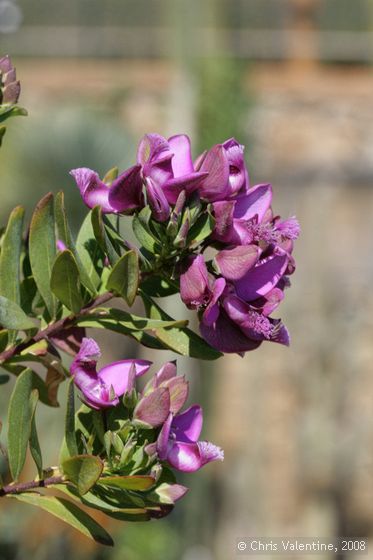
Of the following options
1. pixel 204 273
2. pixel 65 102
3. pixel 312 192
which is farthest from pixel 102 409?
pixel 65 102

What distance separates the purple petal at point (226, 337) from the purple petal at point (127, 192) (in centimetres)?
11

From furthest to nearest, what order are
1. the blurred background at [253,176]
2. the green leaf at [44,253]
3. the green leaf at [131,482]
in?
the blurred background at [253,176] → the green leaf at [44,253] → the green leaf at [131,482]

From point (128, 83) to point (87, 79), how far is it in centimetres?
40

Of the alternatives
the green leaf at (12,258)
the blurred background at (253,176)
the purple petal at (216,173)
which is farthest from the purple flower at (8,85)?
the blurred background at (253,176)

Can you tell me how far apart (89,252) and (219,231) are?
5.6 inches

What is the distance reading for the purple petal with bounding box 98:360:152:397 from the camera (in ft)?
2.45

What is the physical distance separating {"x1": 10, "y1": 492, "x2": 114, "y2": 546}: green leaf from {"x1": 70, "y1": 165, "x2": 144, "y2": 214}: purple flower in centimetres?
23

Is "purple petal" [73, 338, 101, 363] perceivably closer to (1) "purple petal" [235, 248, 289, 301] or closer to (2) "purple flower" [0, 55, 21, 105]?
(1) "purple petal" [235, 248, 289, 301]

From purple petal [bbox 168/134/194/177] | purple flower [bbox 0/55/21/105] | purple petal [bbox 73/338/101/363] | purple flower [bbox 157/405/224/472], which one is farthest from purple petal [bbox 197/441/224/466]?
purple flower [bbox 0/55/21/105]

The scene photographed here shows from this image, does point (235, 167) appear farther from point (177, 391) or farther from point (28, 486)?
point (28, 486)

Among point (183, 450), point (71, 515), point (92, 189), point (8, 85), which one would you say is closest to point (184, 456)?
point (183, 450)

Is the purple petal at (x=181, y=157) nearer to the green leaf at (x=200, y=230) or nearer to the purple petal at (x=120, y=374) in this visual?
the green leaf at (x=200, y=230)

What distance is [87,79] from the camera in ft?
29.9

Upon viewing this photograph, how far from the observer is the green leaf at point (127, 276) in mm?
734
